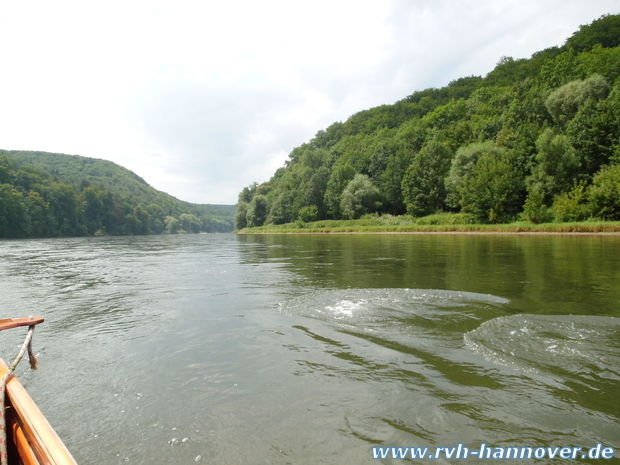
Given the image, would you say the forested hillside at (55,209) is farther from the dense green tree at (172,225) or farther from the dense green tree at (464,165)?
the dense green tree at (464,165)

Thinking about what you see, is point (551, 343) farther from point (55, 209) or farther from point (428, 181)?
point (55, 209)

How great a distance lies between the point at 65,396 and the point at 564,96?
250 ft

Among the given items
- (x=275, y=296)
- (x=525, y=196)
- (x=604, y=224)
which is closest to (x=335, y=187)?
(x=525, y=196)

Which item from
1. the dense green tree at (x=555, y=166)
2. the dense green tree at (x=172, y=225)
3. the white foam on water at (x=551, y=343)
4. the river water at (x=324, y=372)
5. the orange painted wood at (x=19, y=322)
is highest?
the dense green tree at (x=555, y=166)

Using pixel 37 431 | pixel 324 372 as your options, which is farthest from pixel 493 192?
pixel 37 431

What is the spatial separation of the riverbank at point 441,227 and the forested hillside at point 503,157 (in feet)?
11.5

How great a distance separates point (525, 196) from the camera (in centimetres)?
5456

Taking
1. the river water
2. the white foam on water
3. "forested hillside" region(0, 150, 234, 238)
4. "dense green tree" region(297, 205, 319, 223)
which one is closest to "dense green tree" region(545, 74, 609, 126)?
"dense green tree" region(297, 205, 319, 223)

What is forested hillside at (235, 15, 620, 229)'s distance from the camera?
48.2 metres

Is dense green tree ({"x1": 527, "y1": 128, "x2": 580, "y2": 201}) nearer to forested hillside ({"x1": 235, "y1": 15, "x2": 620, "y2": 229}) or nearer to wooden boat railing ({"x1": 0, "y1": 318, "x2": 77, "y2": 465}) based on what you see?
forested hillside ({"x1": 235, "y1": 15, "x2": 620, "y2": 229})

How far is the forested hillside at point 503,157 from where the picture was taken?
48219mm

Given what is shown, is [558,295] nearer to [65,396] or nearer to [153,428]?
[153,428]

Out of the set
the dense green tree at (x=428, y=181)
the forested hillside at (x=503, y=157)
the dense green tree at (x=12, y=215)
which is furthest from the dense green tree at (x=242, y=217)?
the dense green tree at (x=428, y=181)

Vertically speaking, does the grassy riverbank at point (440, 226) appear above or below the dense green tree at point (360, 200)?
below
